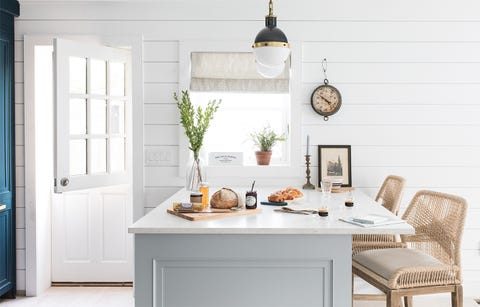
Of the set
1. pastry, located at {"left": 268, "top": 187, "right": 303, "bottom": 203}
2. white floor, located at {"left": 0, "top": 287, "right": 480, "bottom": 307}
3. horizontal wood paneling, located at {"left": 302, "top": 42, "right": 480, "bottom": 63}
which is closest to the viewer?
pastry, located at {"left": 268, "top": 187, "right": 303, "bottom": 203}

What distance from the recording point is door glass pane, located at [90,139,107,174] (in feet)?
12.4

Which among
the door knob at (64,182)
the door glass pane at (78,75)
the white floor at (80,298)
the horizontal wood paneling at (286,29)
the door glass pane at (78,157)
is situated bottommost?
the white floor at (80,298)

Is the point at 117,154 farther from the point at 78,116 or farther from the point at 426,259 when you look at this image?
the point at 426,259

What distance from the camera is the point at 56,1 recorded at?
3814 mm

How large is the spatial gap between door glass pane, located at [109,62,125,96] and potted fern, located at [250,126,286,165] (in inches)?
45.1

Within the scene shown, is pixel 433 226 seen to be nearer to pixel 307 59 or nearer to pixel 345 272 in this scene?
pixel 345 272

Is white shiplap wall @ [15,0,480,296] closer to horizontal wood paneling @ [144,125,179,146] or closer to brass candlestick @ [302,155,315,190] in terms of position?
horizontal wood paneling @ [144,125,179,146]

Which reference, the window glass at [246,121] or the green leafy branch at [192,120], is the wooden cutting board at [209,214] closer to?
the green leafy branch at [192,120]

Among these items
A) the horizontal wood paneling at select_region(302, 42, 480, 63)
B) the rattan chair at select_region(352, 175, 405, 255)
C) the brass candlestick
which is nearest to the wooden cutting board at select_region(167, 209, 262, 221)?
the rattan chair at select_region(352, 175, 405, 255)

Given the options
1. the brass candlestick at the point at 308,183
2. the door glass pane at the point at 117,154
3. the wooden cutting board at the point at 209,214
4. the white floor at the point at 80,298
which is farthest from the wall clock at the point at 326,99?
the white floor at the point at 80,298

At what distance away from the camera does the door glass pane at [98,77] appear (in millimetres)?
3752

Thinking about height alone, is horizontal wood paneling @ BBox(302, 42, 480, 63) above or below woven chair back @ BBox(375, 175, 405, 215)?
above

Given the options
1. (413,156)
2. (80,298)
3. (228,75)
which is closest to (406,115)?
(413,156)

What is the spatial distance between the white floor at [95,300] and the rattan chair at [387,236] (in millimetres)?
763
